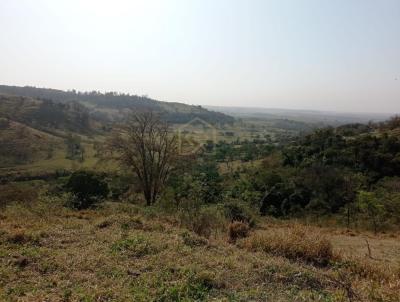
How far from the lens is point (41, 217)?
1047 centimetres

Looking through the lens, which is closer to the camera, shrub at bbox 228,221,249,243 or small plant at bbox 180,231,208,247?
small plant at bbox 180,231,208,247

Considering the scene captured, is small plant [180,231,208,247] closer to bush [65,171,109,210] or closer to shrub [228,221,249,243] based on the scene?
shrub [228,221,249,243]

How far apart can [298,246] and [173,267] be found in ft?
9.09

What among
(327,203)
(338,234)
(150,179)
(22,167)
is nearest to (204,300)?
(338,234)

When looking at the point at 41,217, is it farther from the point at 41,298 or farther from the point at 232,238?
the point at 41,298

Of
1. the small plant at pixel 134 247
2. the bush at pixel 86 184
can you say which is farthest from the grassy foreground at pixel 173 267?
the bush at pixel 86 184

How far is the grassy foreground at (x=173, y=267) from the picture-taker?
16.4ft

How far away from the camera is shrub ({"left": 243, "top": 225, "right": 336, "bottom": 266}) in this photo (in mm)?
7289

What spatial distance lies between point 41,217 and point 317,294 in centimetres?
809

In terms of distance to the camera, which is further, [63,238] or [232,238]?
[232,238]

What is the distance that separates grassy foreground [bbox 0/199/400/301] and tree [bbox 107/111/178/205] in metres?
16.3

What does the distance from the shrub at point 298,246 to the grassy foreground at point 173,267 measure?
0.02m

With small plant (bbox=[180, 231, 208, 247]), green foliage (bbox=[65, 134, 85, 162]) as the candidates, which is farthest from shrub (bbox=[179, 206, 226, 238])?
green foliage (bbox=[65, 134, 85, 162])

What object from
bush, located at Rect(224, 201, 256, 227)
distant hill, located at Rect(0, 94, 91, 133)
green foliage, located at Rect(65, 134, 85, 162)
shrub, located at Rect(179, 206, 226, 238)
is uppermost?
shrub, located at Rect(179, 206, 226, 238)
